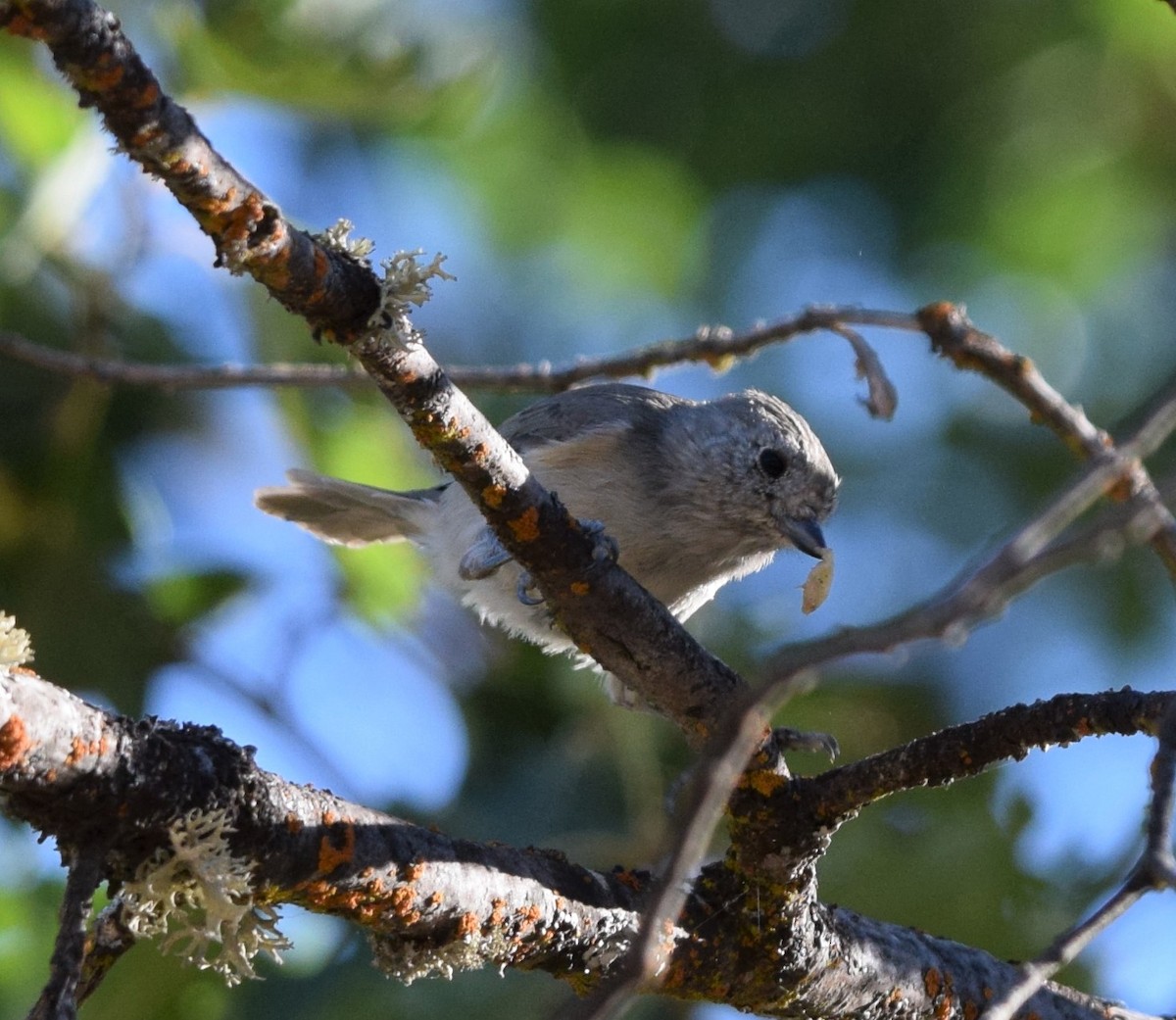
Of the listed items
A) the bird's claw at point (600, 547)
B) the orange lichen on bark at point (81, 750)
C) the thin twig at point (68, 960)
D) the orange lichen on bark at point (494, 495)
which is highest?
the bird's claw at point (600, 547)

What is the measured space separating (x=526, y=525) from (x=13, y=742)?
32.9 inches

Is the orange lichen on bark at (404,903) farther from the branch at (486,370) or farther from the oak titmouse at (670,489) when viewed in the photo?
the oak titmouse at (670,489)

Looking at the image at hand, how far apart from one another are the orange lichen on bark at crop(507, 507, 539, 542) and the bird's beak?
1806 millimetres

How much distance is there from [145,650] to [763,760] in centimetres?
224

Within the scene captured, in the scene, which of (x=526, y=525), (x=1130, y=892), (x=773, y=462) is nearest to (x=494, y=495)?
(x=526, y=525)

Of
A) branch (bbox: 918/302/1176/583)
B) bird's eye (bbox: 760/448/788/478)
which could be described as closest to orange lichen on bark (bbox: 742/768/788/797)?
branch (bbox: 918/302/1176/583)

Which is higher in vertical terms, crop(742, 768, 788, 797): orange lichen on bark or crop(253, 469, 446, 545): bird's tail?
crop(253, 469, 446, 545): bird's tail

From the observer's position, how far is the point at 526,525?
83.4 inches

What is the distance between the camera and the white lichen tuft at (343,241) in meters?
1.81

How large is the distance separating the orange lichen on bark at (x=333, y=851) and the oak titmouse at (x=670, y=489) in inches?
68.3

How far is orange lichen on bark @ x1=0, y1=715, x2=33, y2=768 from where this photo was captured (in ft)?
5.05

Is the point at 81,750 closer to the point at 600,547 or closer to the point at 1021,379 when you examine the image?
the point at 600,547

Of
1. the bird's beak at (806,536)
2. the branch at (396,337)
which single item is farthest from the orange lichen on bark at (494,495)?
the bird's beak at (806,536)

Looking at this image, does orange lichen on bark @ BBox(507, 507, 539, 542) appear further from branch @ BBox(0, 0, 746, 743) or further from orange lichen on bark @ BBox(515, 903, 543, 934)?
orange lichen on bark @ BBox(515, 903, 543, 934)
